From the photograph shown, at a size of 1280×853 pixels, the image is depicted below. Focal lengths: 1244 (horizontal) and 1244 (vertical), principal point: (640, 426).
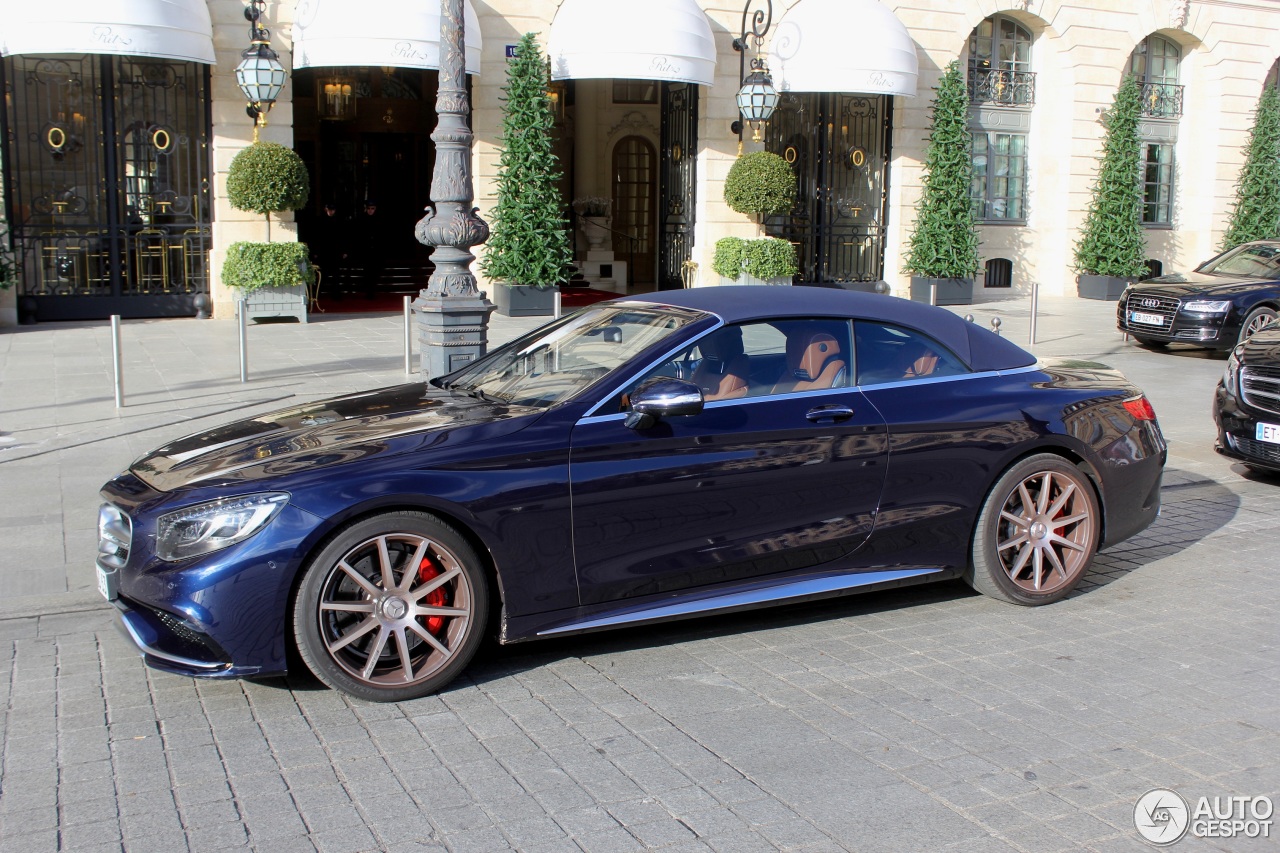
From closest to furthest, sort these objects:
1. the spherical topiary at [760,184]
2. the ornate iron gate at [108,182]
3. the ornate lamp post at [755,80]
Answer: the ornate iron gate at [108,182]
the ornate lamp post at [755,80]
the spherical topiary at [760,184]

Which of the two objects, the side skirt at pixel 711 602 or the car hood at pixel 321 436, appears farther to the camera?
the side skirt at pixel 711 602

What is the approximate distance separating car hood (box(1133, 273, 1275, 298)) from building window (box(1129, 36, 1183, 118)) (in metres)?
10.1

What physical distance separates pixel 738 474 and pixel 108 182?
1506cm

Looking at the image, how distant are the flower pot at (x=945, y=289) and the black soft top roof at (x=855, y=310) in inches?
641

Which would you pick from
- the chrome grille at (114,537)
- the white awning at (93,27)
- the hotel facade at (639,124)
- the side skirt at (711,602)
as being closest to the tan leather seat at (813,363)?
the side skirt at (711,602)

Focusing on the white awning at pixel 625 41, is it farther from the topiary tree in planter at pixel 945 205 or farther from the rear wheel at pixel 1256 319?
the rear wheel at pixel 1256 319

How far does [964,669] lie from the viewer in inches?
202

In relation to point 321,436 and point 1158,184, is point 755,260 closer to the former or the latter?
point 1158,184

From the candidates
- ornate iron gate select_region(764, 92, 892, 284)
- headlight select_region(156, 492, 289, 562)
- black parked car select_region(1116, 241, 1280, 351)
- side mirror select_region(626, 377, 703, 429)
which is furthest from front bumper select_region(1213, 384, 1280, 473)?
ornate iron gate select_region(764, 92, 892, 284)

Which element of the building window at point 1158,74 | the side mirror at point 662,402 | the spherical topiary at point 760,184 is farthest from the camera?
the building window at point 1158,74

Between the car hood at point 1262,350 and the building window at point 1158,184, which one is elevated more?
the building window at point 1158,184

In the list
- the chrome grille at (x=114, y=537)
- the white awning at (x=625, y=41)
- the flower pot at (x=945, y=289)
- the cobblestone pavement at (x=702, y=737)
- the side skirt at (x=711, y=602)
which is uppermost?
the white awning at (x=625, y=41)

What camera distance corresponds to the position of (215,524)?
14.9 feet

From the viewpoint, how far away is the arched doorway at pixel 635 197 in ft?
81.2
